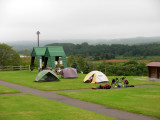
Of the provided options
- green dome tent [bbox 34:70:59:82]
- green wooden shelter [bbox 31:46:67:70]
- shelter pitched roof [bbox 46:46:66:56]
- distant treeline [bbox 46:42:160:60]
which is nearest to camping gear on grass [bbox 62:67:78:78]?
green dome tent [bbox 34:70:59:82]

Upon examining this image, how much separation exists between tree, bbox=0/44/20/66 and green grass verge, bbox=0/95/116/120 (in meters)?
41.8

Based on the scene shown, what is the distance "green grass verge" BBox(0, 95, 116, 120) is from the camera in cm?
1115

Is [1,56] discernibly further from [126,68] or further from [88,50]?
[88,50]

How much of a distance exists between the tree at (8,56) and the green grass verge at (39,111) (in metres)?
41.8

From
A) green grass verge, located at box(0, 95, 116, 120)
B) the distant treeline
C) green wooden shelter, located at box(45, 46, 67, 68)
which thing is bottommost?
green grass verge, located at box(0, 95, 116, 120)

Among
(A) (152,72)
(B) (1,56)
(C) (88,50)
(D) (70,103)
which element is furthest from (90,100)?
(C) (88,50)

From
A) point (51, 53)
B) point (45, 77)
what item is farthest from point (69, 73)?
point (51, 53)

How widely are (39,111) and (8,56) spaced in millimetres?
46044

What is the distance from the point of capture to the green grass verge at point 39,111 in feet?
36.6

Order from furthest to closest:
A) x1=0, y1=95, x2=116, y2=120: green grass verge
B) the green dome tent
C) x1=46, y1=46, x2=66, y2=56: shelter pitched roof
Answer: x1=46, y1=46, x2=66, y2=56: shelter pitched roof, the green dome tent, x1=0, y1=95, x2=116, y2=120: green grass verge

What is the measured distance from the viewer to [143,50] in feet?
373

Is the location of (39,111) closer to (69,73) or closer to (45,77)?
(45,77)

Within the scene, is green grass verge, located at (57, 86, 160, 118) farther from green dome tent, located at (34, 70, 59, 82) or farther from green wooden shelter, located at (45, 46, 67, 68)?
green wooden shelter, located at (45, 46, 67, 68)

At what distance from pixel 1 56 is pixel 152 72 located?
37.0 m
